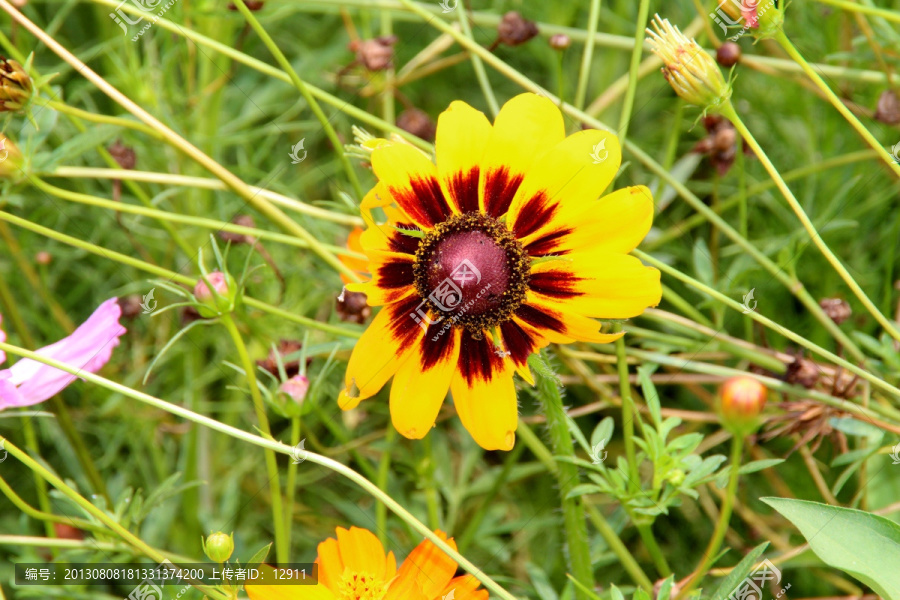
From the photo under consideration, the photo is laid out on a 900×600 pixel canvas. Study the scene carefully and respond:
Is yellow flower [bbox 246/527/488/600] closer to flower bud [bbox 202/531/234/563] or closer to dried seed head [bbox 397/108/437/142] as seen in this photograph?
flower bud [bbox 202/531/234/563]

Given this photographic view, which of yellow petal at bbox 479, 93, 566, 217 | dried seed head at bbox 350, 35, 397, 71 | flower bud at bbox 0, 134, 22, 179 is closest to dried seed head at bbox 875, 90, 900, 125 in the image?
yellow petal at bbox 479, 93, 566, 217

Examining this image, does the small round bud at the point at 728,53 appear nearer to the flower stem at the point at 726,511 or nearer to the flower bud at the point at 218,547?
the flower stem at the point at 726,511

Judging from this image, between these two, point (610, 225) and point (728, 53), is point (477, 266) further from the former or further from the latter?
point (728, 53)

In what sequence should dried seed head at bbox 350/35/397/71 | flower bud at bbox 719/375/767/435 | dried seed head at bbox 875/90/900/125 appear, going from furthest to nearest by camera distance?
dried seed head at bbox 350/35/397/71 < dried seed head at bbox 875/90/900/125 < flower bud at bbox 719/375/767/435

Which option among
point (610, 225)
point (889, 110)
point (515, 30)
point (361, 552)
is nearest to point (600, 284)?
point (610, 225)

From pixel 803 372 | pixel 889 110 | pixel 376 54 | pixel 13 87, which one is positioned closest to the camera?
pixel 13 87
